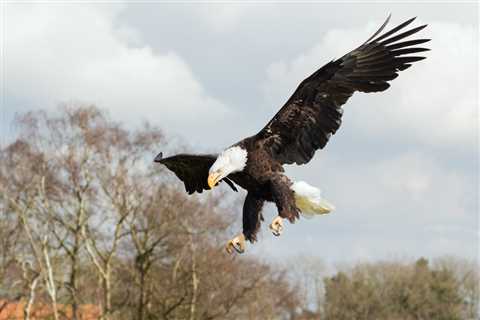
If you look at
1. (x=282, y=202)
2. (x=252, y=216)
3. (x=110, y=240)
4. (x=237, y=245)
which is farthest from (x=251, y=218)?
(x=110, y=240)

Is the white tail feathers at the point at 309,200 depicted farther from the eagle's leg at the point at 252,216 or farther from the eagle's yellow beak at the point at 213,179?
the eagle's yellow beak at the point at 213,179

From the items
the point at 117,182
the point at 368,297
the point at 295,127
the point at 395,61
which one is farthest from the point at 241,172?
the point at 368,297

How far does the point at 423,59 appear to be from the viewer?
24.6 feet

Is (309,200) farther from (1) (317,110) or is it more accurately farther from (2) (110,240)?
(2) (110,240)

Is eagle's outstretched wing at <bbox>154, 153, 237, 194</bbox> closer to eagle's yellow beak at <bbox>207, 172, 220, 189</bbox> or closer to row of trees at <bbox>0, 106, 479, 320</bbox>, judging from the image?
eagle's yellow beak at <bbox>207, 172, 220, 189</bbox>

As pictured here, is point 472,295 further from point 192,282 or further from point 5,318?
point 5,318

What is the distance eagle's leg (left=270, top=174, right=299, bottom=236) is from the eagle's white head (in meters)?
0.32

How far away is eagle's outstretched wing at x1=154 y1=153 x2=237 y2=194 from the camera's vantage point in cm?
814

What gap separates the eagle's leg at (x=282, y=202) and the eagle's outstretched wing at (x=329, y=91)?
480 mm

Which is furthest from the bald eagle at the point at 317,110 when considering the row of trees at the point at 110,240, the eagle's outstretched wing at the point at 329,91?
the row of trees at the point at 110,240

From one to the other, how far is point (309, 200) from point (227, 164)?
81 cm

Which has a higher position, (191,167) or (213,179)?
(191,167)

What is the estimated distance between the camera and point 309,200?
7277mm

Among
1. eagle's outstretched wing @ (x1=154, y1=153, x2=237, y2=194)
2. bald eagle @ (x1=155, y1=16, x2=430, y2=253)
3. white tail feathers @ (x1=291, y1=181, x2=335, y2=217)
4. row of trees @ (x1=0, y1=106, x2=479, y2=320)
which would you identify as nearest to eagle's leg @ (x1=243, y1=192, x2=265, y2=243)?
bald eagle @ (x1=155, y1=16, x2=430, y2=253)
